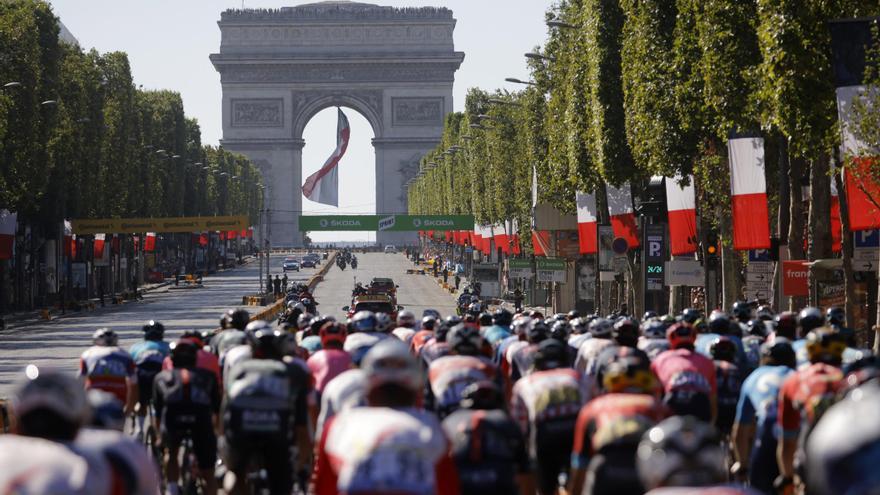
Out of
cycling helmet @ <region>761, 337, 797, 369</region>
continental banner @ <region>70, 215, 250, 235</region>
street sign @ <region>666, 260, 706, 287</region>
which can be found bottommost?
cycling helmet @ <region>761, 337, 797, 369</region>

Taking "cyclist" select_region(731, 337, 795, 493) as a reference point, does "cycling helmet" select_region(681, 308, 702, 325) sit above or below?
above

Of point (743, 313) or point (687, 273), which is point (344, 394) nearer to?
point (743, 313)

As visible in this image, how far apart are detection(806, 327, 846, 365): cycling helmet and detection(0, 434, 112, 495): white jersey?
7.39 m

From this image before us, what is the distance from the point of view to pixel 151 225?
331 ft

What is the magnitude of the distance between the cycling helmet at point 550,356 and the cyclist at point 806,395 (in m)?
1.66

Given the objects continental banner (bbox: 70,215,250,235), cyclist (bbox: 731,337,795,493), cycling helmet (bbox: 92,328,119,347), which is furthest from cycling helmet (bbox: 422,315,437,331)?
continental banner (bbox: 70,215,250,235)

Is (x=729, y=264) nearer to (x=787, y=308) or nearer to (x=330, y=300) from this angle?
(x=787, y=308)

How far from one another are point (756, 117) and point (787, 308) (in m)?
6.62

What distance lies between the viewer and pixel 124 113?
101 m

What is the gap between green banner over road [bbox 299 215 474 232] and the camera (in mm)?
127438

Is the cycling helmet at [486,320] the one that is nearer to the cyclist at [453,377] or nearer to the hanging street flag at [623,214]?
the cyclist at [453,377]

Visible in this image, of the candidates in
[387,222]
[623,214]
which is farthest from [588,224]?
[387,222]

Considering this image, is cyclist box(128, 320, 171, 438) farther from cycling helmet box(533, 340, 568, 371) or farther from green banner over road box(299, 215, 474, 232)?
green banner over road box(299, 215, 474, 232)

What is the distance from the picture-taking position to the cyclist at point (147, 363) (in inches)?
743
